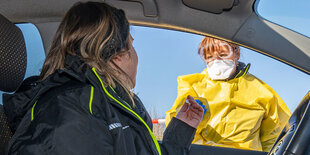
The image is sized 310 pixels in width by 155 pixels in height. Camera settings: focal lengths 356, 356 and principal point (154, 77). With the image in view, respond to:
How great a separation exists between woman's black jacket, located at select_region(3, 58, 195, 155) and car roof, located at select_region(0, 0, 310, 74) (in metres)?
0.78

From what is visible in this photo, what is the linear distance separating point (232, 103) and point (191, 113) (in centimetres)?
116

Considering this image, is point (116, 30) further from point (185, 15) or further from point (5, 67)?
point (185, 15)

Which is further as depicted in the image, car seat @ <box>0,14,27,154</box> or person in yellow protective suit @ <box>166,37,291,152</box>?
person in yellow protective suit @ <box>166,37,291,152</box>

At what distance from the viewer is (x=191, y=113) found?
1731 mm

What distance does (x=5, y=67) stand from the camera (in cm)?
123

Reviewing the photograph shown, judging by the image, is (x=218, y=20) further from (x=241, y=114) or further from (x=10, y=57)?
(x=10, y=57)

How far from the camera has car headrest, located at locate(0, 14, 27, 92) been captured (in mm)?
1228

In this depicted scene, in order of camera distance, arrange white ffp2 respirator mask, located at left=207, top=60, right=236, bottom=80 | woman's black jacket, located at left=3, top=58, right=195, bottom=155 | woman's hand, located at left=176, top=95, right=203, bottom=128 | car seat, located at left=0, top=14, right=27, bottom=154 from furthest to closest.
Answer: white ffp2 respirator mask, located at left=207, top=60, right=236, bottom=80 → woman's hand, located at left=176, top=95, right=203, bottom=128 → car seat, located at left=0, top=14, right=27, bottom=154 → woman's black jacket, located at left=3, top=58, right=195, bottom=155

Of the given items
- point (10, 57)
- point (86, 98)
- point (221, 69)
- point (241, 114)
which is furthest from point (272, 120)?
point (10, 57)

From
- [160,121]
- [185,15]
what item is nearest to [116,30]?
[185,15]

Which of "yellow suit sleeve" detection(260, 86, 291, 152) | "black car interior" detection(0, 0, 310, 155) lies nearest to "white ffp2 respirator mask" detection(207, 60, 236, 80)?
"yellow suit sleeve" detection(260, 86, 291, 152)

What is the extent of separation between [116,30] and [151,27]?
744 millimetres

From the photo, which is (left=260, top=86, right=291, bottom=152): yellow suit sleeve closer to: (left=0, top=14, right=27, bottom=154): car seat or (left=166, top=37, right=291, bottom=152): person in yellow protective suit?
(left=166, top=37, right=291, bottom=152): person in yellow protective suit

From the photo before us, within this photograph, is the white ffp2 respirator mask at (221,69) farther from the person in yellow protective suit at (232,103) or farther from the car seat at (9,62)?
the car seat at (9,62)
